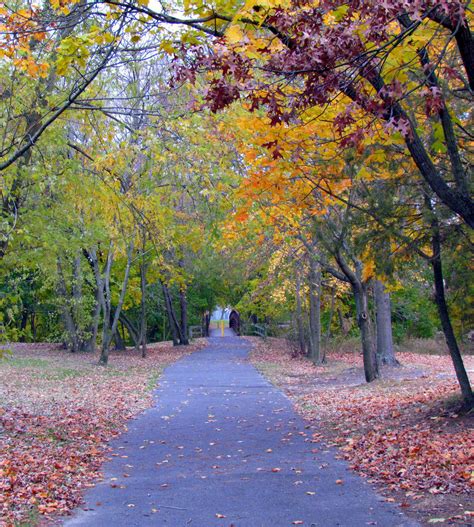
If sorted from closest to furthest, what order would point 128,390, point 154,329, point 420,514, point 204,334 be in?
point 420,514 → point 128,390 → point 154,329 → point 204,334

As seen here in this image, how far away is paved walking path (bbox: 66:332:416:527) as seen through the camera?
593cm

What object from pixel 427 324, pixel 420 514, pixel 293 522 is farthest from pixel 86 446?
pixel 427 324

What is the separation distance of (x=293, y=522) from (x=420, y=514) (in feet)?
3.58

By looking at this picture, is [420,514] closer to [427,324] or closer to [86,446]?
[86,446]

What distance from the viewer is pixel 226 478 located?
301 inches

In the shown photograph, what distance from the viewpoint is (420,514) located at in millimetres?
5664

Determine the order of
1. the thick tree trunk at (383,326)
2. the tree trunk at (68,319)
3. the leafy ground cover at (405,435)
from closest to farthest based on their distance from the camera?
the leafy ground cover at (405,435) < the thick tree trunk at (383,326) < the tree trunk at (68,319)

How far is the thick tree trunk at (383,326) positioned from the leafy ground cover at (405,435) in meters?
1.68

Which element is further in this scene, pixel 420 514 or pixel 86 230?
pixel 86 230

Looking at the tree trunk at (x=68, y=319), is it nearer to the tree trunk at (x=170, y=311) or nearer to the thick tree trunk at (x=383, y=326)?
the tree trunk at (x=170, y=311)

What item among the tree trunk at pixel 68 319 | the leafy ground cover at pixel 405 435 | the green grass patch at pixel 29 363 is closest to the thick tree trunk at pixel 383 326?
the leafy ground cover at pixel 405 435

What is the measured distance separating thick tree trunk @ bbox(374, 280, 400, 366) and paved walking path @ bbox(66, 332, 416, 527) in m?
7.24

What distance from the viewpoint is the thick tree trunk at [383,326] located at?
66.4ft

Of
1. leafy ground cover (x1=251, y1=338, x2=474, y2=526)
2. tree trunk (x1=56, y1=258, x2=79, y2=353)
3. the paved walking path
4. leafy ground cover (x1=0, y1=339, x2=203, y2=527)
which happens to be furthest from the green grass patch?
the paved walking path
